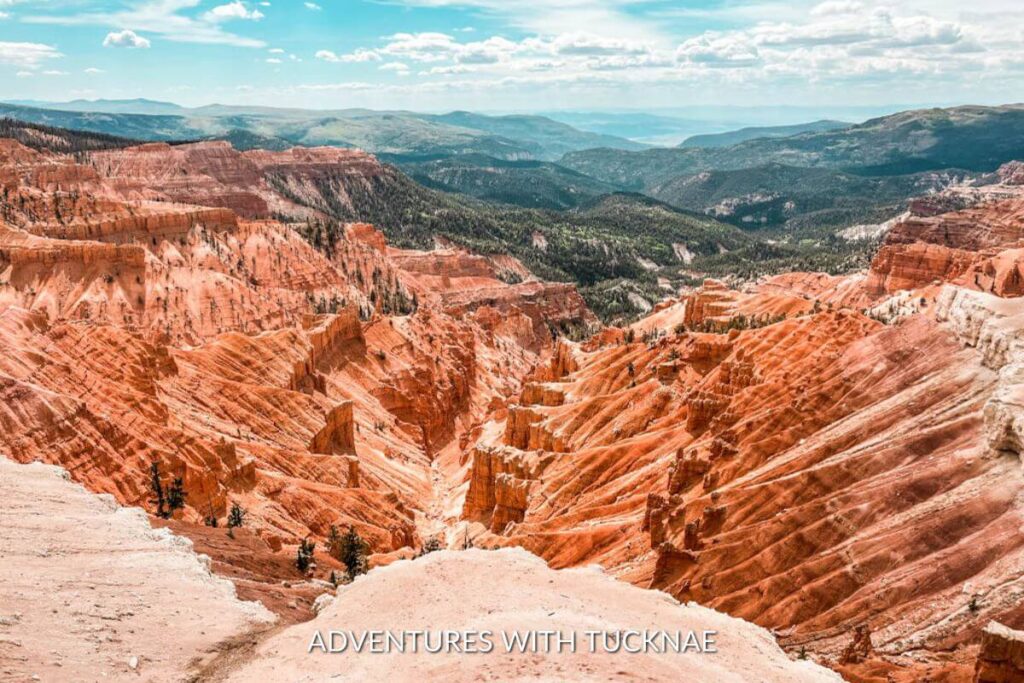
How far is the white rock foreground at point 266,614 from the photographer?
20734mm

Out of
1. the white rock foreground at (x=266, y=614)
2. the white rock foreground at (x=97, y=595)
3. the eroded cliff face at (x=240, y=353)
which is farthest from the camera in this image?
the eroded cliff face at (x=240, y=353)

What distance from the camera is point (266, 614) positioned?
26.1 metres

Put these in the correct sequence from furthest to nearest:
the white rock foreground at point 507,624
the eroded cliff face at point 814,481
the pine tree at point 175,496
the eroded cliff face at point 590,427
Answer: the pine tree at point 175,496 → the eroded cliff face at point 590,427 → the eroded cliff face at point 814,481 → the white rock foreground at point 507,624

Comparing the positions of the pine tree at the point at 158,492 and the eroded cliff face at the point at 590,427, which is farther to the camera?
the pine tree at the point at 158,492

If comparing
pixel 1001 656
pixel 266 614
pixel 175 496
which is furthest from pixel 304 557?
pixel 1001 656

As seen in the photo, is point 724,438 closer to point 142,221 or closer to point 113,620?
point 113,620

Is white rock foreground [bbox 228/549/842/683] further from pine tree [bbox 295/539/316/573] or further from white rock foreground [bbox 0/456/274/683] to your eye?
pine tree [bbox 295/539/316/573]

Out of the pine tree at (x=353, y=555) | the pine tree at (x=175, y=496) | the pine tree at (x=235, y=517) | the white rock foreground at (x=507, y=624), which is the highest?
the white rock foreground at (x=507, y=624)

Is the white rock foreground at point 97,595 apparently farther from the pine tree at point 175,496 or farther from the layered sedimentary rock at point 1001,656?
the layered sedimentary rock at point 1001,656

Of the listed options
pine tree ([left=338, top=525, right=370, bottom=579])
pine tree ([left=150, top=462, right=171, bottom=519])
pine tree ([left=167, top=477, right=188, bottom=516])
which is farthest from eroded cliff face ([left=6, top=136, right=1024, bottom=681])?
pine tree ([left=338, top=525, right=370, bottom=579])

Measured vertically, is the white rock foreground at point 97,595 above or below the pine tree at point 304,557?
above

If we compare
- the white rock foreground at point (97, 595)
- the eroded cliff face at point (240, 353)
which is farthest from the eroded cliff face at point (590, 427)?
the white rock foreground at point (97, 595)

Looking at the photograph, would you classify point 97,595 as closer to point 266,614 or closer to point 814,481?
point 266,614

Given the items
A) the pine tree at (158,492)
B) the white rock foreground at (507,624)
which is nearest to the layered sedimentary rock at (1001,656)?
the white rock foreground at (507,624)
